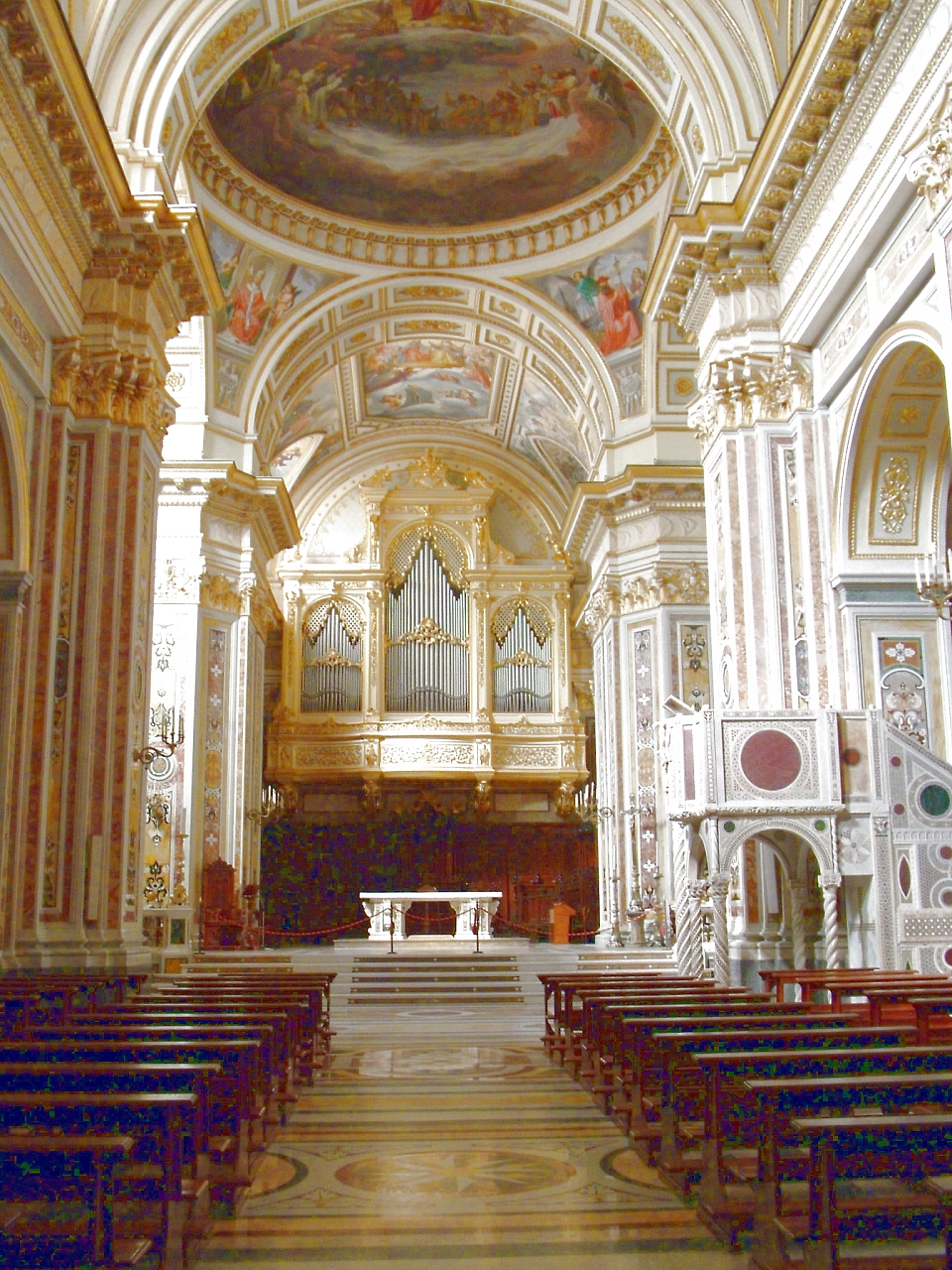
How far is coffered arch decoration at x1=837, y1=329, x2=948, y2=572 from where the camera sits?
39.7 ft

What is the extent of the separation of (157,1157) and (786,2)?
13.5m

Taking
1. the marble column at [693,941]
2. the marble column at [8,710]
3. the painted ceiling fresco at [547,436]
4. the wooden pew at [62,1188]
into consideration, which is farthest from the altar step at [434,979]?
the painted ceiling fresco at [547,436]

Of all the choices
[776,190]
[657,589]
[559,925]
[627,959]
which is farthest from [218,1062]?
[559,925]

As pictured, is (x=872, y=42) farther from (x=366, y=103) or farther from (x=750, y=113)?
(x=366, y=103)

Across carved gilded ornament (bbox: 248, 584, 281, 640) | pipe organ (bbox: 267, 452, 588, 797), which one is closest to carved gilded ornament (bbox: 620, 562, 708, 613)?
pipe organ (bbox: 267, 452, 588, 797)

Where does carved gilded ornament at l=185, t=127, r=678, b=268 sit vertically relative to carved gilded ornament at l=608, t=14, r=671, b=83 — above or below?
above

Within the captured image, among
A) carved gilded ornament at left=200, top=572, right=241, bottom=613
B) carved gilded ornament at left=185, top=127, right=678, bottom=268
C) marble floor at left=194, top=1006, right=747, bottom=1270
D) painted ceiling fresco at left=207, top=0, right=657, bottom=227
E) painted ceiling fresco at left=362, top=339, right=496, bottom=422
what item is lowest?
marble floor at left=194, top=1006, right=747, bottom=1270

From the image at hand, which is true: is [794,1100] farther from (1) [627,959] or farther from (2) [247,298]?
(2) [247,298]

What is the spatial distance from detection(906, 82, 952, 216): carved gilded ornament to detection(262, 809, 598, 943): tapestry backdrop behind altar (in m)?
20.4

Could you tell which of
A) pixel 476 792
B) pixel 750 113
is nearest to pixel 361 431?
pixel 476 792

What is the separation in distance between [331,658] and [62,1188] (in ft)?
80.2

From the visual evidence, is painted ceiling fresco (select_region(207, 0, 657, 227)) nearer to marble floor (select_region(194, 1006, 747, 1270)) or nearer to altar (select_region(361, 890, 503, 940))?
altar (select_region(361, 890, 503, 940))

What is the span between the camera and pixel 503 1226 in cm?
510

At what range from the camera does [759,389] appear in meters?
13.6
